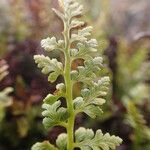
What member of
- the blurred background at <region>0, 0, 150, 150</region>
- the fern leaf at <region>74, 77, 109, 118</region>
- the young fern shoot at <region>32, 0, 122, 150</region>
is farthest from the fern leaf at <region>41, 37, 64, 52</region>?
the blurred background at <region>0, 0, 150, 150</region>

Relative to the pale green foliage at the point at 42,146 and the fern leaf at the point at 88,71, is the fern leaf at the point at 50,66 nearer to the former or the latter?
the fern leaf at the point at 88,71

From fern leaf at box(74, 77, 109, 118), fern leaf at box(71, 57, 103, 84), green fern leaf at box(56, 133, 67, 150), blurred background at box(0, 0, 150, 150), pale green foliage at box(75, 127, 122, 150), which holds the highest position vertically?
blurred background at box(0, 0, 150, 150)

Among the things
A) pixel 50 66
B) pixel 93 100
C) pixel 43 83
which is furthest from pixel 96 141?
pixel 43 83

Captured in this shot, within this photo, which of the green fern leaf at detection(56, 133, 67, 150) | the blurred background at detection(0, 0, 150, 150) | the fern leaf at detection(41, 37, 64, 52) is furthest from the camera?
the blurred background at detection(0, 0, 150, 150)

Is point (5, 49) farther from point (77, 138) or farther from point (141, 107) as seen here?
point (77, 138)

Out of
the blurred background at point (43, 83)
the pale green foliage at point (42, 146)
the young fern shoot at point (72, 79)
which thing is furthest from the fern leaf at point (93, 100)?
the blurred background at point (43, 83)

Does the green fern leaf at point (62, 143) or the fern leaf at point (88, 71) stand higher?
the fern leaf at point (88, 71)

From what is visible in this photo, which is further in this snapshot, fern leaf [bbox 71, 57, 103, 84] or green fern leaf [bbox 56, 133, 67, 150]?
green fern leaf [bbox 56, 133, 67, 150]

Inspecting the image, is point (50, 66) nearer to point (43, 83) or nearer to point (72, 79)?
point (72, 79)

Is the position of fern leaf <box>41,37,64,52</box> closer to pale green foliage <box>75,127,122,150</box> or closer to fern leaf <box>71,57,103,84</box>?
fern leaf <box>71,57,103,84</box>
